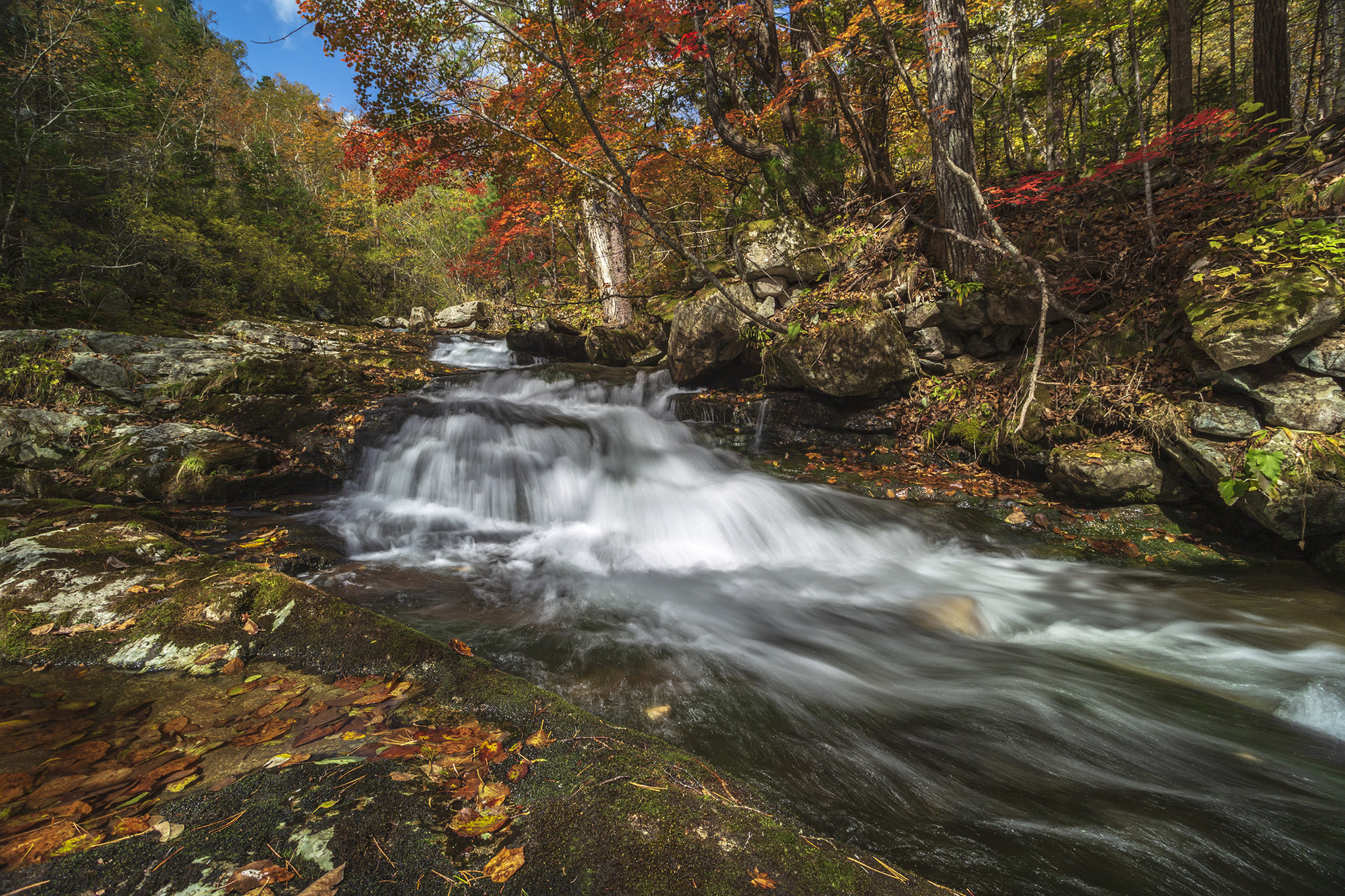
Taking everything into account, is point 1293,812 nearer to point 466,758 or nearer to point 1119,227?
point 466,758

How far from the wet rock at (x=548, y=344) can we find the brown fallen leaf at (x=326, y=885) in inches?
504

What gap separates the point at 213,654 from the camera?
2.39m

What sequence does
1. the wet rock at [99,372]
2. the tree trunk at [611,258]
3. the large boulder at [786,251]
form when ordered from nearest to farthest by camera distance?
the wet rock at [99,372], the large boulder at [786,251], the tree trunk at [611,258]

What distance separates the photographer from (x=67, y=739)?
5.99 ft

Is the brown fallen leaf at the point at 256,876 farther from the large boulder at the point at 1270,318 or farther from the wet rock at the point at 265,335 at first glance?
the wet rock at the point at 265,335

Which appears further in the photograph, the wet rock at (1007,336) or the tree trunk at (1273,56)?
the wet rock at (1007,336)

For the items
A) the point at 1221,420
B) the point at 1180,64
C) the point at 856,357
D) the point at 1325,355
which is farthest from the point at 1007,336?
the point at 1180,64

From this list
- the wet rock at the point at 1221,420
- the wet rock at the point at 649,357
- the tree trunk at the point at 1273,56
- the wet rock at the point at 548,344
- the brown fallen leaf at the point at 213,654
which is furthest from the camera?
the wet rock at the point at 548,344

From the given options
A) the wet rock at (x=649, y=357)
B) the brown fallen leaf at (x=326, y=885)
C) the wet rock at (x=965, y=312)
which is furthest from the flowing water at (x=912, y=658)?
the wet rock at (x=649, y=357)

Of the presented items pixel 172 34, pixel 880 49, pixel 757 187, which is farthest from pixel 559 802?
pixel 172 34

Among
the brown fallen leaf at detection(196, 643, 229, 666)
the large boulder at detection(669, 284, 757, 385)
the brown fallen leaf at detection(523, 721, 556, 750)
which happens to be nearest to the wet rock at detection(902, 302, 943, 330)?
the large boulder at detection(669, 284, 757, 385)

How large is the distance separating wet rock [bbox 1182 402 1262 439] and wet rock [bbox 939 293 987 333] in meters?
2.51

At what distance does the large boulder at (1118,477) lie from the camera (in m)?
5.16

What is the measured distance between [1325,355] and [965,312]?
323 centimetres
